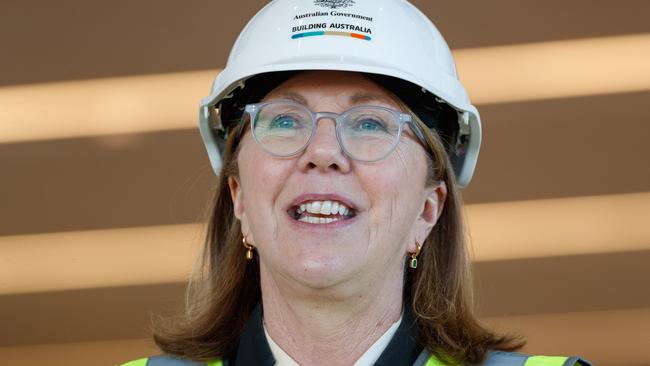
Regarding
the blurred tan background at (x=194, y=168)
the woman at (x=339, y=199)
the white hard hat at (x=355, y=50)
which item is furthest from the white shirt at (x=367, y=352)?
the blurred tan background at (x=194, y=168)

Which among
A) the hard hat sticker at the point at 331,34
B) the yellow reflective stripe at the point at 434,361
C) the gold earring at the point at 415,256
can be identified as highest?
the hard hat sticker at the point at 331,34

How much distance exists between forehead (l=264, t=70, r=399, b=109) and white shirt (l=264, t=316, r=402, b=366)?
21.7 inches

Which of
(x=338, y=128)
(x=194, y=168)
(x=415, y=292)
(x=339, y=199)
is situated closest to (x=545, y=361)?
(x=415, y=292)

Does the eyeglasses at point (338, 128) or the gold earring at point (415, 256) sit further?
the gold earring at point (415, 256)

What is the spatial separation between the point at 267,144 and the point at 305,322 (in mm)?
434

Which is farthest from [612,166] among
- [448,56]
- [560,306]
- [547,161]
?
[448,56]

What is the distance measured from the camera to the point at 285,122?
10.0ft

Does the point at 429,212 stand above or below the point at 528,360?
above

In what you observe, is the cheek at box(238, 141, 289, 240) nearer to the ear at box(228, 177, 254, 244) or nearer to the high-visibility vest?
the ear at box(228, 177, 254, 244)

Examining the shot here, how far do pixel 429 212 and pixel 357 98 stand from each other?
0.39m

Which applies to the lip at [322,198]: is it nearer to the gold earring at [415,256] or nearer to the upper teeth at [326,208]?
the upper teeth at [326,208]

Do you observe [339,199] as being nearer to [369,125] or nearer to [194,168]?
[369,125]

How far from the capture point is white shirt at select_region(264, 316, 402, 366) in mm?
3084

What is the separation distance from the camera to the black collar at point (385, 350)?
10.1 feet
